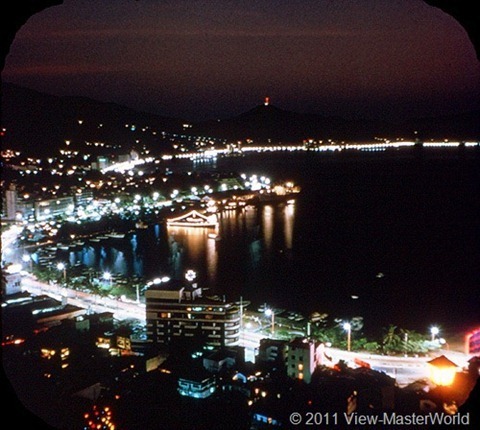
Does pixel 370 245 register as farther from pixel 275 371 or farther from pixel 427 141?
pixel 427 141

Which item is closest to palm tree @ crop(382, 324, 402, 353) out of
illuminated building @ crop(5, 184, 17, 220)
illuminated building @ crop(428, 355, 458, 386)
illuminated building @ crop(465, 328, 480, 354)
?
illuminated building @ crop(465, 328, 480, 354)

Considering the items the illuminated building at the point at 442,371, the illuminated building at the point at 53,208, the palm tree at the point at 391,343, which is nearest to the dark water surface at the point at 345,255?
the palm tree at the point at 391,343

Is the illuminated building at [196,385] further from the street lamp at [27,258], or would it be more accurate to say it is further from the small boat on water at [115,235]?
the small boat on water at [115,235]

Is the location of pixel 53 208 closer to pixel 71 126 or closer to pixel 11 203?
pixel 11 203

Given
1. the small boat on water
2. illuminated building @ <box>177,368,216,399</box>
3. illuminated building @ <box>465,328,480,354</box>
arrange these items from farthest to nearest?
1. the small boat on water
2. illuminated building @ <box>465,328,480,354</box>
3. illuminated building @ <box>177,368,216,399</box>

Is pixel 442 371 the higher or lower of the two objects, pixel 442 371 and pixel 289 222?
the lower

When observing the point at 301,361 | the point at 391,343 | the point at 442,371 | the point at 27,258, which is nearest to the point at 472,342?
the point at 391,343

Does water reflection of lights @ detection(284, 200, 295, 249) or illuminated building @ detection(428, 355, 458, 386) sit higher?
water reflection of lights @ detection(284, 200, 295, 249)

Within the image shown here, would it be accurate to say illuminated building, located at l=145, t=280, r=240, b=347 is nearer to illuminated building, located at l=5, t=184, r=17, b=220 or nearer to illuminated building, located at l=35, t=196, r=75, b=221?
illuminated building, located at l=5, t=184, r=17, b=220
